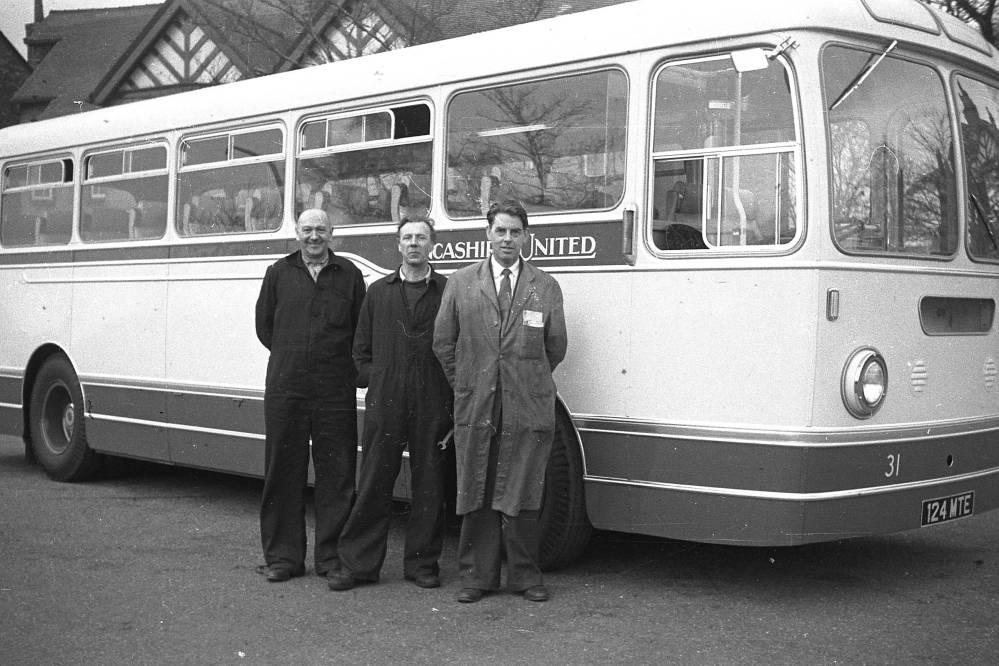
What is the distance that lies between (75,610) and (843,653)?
348cm

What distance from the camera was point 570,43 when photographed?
22.6 feet

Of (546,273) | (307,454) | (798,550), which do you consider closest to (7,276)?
(307,454)

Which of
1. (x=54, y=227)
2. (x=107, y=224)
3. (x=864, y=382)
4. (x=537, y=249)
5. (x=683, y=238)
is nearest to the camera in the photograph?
(x=864, y=382)

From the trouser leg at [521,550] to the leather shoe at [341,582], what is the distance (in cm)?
83

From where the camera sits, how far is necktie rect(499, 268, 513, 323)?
21.2 ft

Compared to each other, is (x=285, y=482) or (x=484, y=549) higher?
(x=285, y=482)

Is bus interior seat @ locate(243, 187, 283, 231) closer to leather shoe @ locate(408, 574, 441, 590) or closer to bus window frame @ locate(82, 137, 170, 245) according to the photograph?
bus window frame @ locate(82, 137, 170, 245)

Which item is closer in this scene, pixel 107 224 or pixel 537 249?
pixel 537 249

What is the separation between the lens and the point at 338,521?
7059 millimetres

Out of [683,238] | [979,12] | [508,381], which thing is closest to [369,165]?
[508,381]

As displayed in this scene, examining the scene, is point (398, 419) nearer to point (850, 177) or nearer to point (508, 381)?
point (508, 381)

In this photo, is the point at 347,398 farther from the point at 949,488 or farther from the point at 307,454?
the point at 949,488

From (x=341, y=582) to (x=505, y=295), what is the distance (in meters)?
1.68

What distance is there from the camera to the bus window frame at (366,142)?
25.0ft
